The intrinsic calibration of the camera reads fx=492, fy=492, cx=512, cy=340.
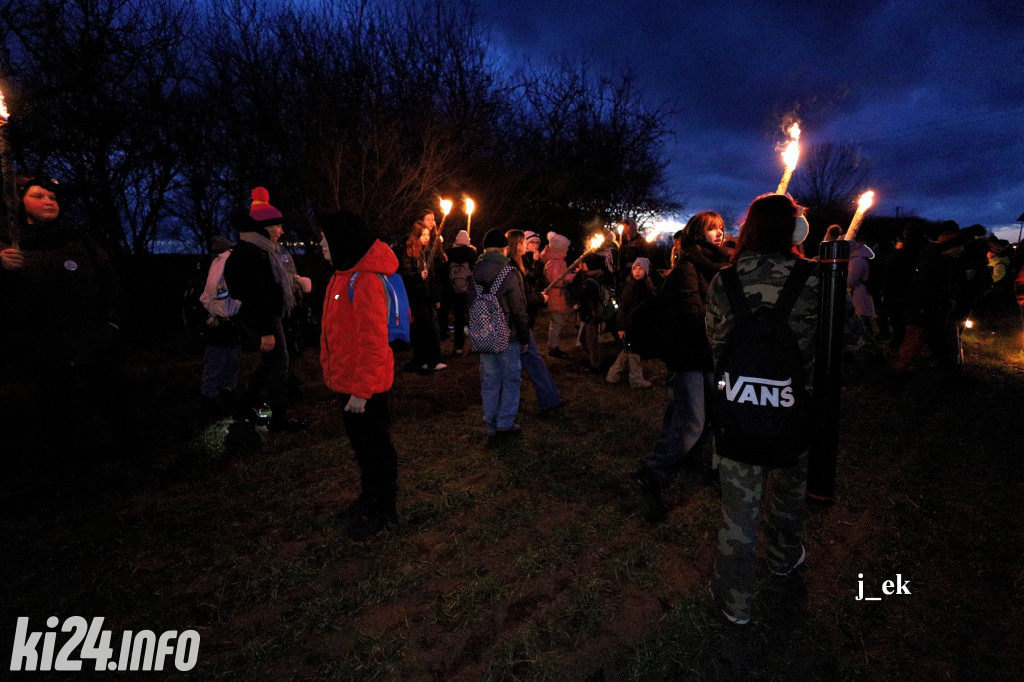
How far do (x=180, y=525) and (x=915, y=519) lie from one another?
17.3 ft

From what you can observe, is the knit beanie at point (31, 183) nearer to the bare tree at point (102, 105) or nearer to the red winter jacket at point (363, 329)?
the red winter jacket at point (363, 329)

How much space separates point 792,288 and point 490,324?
2762 mm

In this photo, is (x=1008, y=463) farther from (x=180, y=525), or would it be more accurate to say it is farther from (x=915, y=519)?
(x=180, y=525)

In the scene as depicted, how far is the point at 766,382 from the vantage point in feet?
7.41

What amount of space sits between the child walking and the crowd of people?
0.03 m

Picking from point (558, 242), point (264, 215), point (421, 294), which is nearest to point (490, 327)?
point (264, 215)

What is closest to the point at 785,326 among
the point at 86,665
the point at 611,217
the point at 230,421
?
the point at 86,665

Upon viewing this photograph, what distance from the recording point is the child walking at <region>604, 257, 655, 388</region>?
21.3ft

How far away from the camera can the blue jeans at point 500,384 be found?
15.6ft

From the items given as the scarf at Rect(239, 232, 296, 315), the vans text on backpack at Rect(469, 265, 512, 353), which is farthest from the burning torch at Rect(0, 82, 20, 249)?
the vans text on backpack at Rect(469, 265, 512, 353)

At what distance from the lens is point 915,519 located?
3521 millimetres

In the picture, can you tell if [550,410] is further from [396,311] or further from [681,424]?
[396,311]

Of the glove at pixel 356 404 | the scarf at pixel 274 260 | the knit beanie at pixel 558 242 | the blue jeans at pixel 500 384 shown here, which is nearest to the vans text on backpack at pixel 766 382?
the glove at pixel 356 404

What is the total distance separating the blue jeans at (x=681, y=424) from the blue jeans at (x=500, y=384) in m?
1.65
